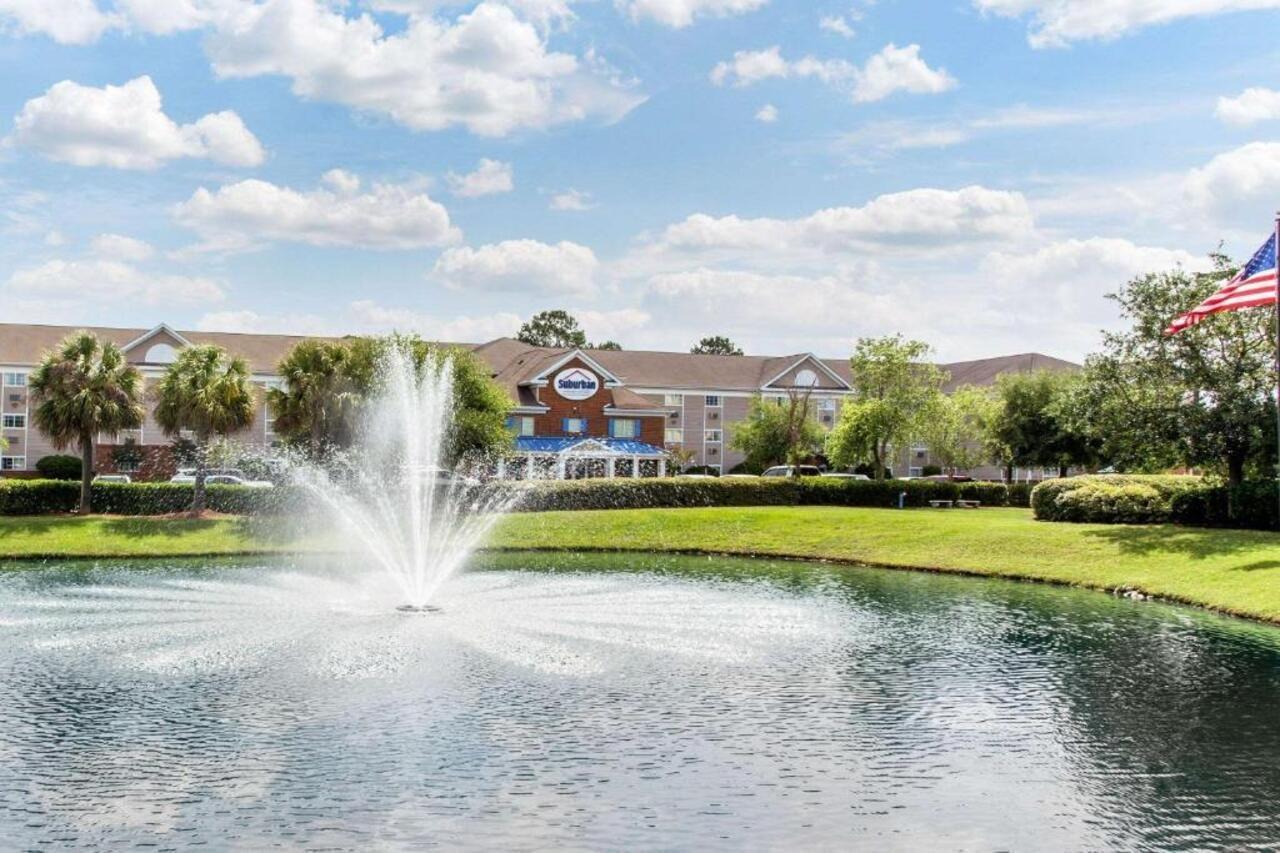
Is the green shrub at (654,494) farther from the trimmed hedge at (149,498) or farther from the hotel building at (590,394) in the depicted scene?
the hotel building at (590,394)

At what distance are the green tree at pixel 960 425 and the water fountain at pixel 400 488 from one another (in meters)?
29.5

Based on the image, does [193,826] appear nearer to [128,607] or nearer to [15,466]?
[128,607]

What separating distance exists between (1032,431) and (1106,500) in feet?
91.4

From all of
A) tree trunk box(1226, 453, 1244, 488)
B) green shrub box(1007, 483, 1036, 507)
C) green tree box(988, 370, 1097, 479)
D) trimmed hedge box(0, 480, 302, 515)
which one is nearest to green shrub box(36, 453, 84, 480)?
trimmed hedge box(0, 480, 302, 515)

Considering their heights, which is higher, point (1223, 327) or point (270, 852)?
point (1223, 327)

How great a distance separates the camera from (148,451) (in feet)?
257

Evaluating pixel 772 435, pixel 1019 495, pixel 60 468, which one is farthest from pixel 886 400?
pixel 60 468

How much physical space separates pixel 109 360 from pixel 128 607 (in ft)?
85.1

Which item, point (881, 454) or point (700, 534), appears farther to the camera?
point (881, 454)

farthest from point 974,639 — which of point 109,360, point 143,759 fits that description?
point 109,360

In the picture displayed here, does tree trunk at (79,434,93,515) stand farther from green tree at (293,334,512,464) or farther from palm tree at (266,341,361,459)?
green tree at (293,334,512,464)

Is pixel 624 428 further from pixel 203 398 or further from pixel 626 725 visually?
pixel 626 725

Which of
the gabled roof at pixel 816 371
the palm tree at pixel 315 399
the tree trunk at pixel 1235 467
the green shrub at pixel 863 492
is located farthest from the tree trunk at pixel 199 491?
the gabled roof at pixel 816 371

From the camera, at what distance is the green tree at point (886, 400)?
69625mm
